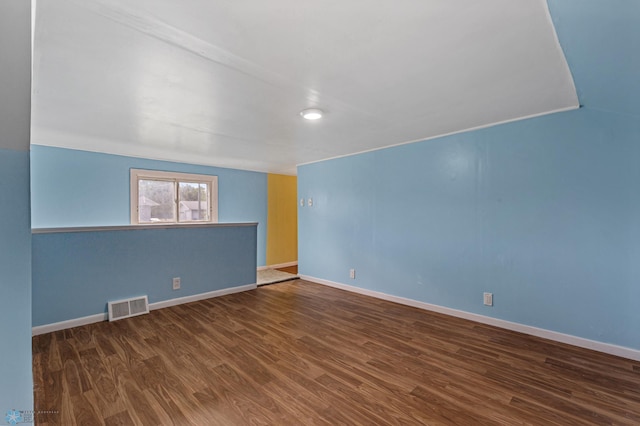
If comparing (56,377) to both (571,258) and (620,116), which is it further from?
(620,116)

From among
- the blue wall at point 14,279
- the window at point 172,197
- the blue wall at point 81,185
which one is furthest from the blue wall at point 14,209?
the window at point 172,197

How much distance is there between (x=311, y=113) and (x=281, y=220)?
4341 millimetres

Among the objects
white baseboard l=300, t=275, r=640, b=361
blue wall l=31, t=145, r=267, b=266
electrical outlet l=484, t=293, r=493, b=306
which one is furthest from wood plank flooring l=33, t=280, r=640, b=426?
blue wall l=31, t=145, r=267, b=266

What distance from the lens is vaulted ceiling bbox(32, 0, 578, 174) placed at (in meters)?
1.36

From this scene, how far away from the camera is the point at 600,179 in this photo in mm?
2488

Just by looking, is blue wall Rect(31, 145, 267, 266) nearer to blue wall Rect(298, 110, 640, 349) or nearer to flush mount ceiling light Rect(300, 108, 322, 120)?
flush mount ceiling light Rect(300, 108, 322, 120)

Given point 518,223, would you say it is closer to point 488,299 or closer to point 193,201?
point 488,299

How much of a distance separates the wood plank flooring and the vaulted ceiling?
86.5 inches

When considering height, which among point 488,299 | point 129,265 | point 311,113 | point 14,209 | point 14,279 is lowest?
point 488,299

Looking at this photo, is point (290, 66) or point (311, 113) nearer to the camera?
point (290, 66)

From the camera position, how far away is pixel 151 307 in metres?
3.57

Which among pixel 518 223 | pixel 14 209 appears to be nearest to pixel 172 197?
pixel 14 209

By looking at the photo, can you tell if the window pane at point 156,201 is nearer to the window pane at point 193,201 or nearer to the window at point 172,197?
the window at point 172,197

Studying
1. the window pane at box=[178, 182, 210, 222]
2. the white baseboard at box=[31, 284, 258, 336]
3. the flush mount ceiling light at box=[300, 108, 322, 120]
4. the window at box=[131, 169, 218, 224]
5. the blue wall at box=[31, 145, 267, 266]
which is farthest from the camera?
the window pane at box=[178, 182, 210, 222]
